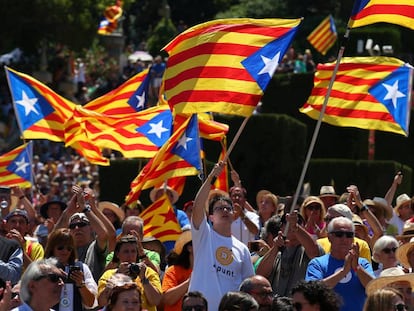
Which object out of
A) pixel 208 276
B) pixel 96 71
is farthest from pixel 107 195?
pixel 96 71

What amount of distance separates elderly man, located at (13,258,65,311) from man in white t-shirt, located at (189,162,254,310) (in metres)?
2.14

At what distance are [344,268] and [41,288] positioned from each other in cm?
255

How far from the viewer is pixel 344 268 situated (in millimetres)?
12539

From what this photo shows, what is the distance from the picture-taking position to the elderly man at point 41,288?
36.1 feet

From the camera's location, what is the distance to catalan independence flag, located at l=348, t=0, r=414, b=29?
15422mm

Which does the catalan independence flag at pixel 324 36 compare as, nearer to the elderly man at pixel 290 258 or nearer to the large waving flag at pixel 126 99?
the large waving flag at pixel 126 99

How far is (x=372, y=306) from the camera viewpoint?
11.2m

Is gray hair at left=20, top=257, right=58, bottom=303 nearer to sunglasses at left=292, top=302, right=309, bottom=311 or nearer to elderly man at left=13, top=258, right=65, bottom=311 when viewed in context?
elderly man at left=13, top=258, right=65, bottom=311

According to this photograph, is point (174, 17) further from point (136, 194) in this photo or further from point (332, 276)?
point (332, 276)

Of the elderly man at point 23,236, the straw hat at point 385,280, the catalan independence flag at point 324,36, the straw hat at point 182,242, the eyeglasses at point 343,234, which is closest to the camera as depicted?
the straw hat at point 385,280

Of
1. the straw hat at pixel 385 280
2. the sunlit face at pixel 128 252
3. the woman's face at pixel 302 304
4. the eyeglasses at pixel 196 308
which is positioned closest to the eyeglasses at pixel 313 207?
the sunlit face at pixel 128 252

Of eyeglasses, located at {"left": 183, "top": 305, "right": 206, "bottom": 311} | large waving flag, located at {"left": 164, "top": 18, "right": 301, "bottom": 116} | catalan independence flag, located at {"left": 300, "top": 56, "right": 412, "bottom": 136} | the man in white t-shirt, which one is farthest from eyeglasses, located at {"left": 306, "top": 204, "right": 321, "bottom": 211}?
eyeglasses, located at {"left": 183, "top": 305, "right": 206, "bottom": 311}

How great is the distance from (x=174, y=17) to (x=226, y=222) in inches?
2475

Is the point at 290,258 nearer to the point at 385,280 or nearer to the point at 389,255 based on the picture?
the point at 389,255
